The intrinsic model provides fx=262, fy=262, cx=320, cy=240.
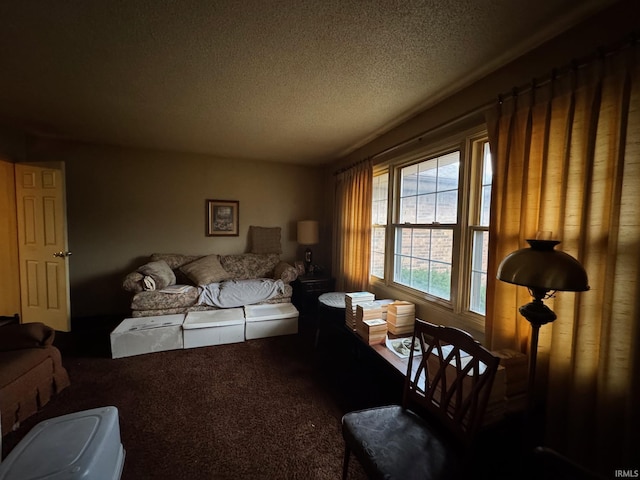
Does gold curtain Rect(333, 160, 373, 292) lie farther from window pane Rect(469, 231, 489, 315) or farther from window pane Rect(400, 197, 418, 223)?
window pane Rect(469, 231, 489, 315)

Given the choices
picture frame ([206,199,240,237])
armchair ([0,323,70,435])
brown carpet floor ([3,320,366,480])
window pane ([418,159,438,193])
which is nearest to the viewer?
brown carpet floor ([3,320,366,480])

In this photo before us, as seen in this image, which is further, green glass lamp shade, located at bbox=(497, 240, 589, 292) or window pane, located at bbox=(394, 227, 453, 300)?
window pane, located at bbox=(394, 227, 453, 300)

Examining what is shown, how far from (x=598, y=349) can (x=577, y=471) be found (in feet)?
2.23

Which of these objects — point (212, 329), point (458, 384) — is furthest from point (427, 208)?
point (212, 329)

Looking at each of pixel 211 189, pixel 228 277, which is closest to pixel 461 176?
pixel 228 277

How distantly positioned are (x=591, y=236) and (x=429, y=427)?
1.18 metres

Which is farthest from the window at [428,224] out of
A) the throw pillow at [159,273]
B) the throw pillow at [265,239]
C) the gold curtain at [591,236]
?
Result: the throw pillow at [159,273]

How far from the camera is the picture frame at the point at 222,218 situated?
13.7 feet

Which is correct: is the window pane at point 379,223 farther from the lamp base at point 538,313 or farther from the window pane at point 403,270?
the lamp base at point 538,313

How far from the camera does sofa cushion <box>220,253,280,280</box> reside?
409 cm

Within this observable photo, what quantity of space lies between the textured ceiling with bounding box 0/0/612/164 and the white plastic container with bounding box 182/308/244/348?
7.17 feet

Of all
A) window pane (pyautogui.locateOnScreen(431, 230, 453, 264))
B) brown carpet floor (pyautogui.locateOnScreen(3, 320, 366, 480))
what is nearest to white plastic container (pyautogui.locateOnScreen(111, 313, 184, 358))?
brown carpet floor (pyautogui.locateOnScreen(3, 320, 366, 480))

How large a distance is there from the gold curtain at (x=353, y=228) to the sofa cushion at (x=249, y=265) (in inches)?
41.6

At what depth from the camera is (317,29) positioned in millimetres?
1447
